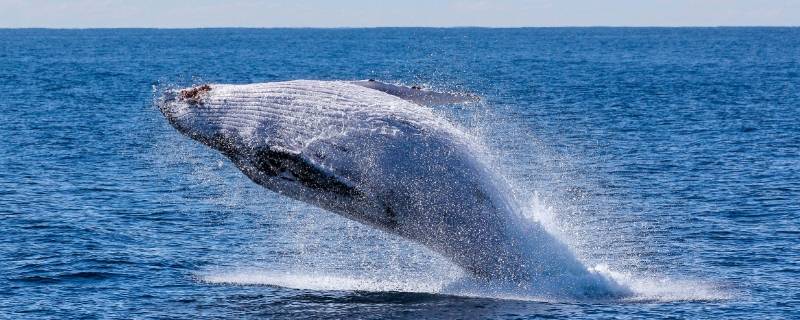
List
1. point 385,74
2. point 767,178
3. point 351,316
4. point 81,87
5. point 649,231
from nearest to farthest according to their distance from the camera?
point 351,316
point 649,231
point 767,178
point 81,87
point 385,74

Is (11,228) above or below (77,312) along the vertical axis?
above

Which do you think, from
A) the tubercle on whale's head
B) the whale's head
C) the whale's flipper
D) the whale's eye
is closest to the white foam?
the whale's head

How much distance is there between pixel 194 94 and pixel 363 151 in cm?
304

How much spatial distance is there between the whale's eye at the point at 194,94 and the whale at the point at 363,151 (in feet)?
0.05

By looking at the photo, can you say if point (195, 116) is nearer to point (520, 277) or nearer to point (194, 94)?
point (194, 94)

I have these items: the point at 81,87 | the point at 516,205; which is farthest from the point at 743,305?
the point at 81,87

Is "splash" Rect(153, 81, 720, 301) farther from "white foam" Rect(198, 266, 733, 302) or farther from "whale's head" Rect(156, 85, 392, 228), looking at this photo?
"whale's head" Rect(156, 85, 392, 228)

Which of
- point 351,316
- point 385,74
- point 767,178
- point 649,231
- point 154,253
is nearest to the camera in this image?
point 351,316

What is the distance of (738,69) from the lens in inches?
5118

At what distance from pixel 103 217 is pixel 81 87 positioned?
67316 millimetres

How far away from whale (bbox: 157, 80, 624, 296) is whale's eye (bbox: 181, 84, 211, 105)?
2cm

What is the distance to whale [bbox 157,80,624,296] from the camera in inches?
759

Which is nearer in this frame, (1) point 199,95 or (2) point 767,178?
(1) point 199,95

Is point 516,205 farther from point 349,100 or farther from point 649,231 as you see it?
point 649,231
